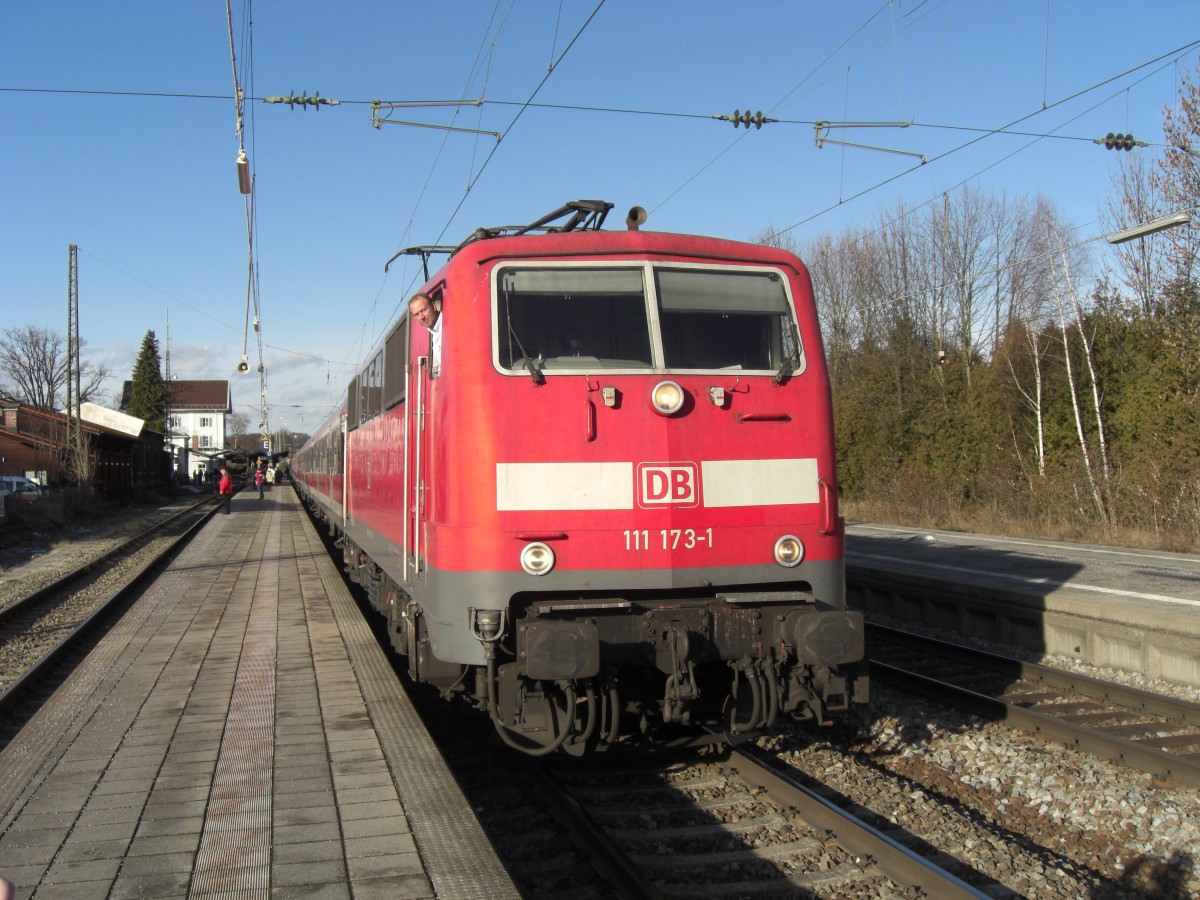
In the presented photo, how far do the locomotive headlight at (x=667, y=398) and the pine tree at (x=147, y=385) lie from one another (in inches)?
3336

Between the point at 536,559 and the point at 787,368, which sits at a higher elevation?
the point at 787,368

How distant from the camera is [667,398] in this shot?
5.54 metres

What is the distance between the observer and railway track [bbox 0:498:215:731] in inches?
371

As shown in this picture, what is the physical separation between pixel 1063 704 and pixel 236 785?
6.21 meters

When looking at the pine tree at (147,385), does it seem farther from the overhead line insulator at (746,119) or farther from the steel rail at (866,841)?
the steel rail at (866,841)

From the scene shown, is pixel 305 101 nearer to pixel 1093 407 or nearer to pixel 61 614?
pixel 61 614

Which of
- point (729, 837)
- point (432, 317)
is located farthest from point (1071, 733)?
point (432, 317)

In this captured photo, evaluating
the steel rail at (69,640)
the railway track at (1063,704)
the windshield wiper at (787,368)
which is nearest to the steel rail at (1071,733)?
the railway track at (1063,704)

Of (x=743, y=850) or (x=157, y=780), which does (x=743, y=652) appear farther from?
(x=157, y=780)

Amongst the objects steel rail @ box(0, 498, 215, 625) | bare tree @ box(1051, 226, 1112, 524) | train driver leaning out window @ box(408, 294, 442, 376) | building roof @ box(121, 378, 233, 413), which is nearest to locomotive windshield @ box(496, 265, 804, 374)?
train driver leaning out window @ box(408, 294, 442, 376)

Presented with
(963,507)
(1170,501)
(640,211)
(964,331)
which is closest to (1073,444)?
(963,507)

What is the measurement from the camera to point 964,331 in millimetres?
36000

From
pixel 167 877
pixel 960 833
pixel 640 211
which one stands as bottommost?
pixel 960 833

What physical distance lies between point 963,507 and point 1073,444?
3.10 m
